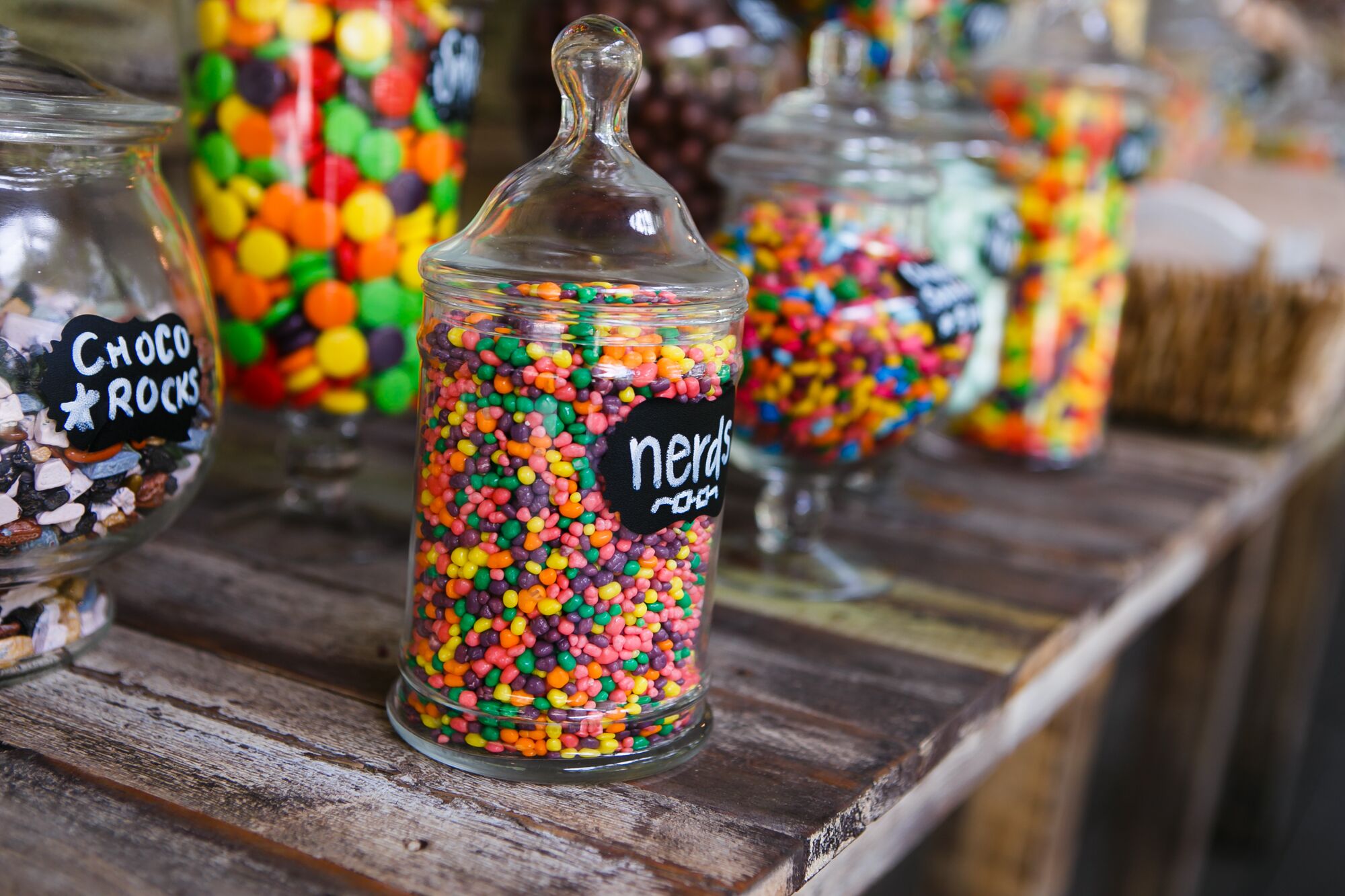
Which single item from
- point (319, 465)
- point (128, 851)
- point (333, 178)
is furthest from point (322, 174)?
point (128, 851)

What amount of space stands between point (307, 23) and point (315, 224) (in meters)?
0.13

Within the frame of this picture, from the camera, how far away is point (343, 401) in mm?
860

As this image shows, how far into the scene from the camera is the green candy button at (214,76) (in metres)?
0.79

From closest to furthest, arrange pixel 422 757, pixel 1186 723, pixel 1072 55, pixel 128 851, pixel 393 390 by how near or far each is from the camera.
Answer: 1. pixel 128 851
2. pixel 422 757
3. pixel 393 390
4. pixel 1072 55
5. pixel 1186 723

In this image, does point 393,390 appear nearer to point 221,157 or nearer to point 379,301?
point 379,301

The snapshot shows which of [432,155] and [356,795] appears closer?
[356,795]

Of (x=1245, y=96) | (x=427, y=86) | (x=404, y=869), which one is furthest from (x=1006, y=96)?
(x=1245, y=96)

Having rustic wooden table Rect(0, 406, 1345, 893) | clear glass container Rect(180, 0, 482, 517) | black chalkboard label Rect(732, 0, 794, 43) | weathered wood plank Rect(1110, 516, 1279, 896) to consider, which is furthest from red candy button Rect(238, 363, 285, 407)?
weathered wood plank Rect(1110, 516, 1279, 896)

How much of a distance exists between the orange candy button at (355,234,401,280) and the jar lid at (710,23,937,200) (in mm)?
237

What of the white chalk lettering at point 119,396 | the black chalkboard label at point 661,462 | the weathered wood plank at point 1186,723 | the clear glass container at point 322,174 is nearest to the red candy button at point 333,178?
the clear glass container at point 322,174

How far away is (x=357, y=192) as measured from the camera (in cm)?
81

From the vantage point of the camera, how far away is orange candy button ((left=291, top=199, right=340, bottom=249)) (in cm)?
80

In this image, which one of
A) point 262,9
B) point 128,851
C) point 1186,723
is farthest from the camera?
point 1186,723

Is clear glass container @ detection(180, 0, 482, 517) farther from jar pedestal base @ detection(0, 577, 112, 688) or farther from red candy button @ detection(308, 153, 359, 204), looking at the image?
jar pedestal base @ detection(0, 577, 112, 688)
